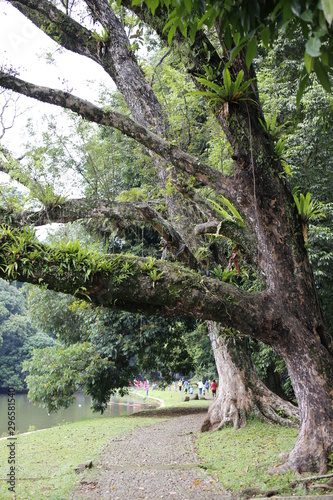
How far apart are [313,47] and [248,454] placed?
620cm

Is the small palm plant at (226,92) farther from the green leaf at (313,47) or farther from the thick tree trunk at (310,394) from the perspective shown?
the green leaf at (313,47)

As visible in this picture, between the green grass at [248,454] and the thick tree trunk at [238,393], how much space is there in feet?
0.80

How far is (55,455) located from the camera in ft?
25.9

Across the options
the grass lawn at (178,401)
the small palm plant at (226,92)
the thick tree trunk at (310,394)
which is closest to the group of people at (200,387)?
the grass lawn at (178,401)

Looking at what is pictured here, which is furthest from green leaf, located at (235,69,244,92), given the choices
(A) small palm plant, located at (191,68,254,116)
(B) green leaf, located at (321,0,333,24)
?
(B) green leaf, located at (321,0,333,24)

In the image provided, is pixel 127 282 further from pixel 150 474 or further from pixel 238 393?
pixel 238 393

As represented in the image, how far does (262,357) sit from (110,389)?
5457 millimetres

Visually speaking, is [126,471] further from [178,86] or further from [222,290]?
[178,86]

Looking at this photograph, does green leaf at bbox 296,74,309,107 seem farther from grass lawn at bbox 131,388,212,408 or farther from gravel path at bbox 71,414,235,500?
grass lawn at bbox 131,388,212,408

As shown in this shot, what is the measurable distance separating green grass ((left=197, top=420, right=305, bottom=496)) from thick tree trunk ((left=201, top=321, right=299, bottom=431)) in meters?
0.24

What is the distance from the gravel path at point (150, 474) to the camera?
16.4 feet

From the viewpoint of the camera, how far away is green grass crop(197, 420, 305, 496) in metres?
4.90

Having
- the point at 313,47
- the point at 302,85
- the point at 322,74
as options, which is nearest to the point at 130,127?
the point at 302,85

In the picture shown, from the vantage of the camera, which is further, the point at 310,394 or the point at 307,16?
the point at 310,394
